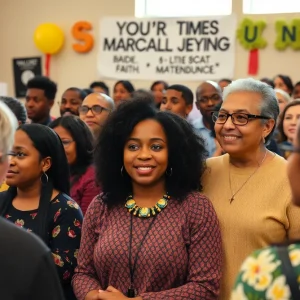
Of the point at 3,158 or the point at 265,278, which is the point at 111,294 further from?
the point at 265,278

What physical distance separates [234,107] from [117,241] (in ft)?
2.16

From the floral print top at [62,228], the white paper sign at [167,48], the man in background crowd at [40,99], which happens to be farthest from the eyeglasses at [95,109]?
the white paper sign at [167,48]

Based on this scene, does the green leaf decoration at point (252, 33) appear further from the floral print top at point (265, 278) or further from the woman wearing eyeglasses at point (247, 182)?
the floral print top at point (265, 278)

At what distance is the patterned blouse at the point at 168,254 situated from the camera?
2.73m

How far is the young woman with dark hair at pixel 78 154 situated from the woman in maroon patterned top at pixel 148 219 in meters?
0.98

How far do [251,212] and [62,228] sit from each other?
0.79 metres

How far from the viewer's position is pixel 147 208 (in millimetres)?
2850

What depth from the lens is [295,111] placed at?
4867mm

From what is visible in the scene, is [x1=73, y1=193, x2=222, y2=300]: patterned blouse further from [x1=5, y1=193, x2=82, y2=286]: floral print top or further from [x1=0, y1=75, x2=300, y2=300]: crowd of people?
[x1=5, y1=193, x2=82, y2=286]: floral print top

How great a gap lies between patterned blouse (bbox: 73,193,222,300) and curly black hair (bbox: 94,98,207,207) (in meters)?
0.08

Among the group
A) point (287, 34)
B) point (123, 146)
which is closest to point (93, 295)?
point (123, 146)

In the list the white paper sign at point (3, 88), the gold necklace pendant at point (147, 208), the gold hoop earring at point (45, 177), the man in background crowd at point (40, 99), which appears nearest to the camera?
the gold necklace pendant at point (147, 208)

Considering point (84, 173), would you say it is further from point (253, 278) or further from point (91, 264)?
point (253, 278)

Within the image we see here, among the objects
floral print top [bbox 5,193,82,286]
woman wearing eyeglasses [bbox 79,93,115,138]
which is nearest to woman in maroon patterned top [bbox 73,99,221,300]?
floral print top [bbox 5,193,82,286]
